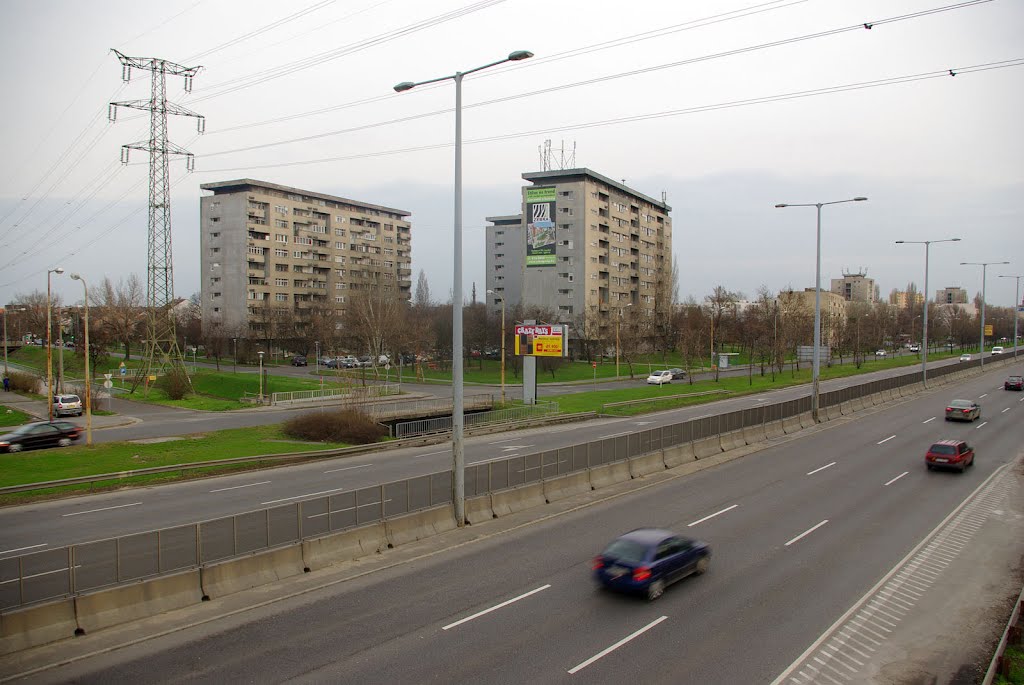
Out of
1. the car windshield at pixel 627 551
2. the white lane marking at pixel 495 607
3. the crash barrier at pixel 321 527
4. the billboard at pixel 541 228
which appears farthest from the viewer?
the billboard at pixel 541 228

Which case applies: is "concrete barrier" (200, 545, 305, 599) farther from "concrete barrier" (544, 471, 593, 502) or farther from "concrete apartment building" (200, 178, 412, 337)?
"concrete apartment building" (200, 178, 412, 337)

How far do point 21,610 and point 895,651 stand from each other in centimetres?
1484

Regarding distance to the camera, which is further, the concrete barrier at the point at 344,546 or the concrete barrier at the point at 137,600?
the concrete barrier at the point at 344,546

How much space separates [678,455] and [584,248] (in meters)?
78.0

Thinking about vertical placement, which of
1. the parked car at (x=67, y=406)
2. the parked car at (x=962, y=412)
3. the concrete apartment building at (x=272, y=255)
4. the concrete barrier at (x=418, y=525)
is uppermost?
the concrete apartment building at (x=272, y=255)

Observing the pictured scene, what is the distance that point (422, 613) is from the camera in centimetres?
1320

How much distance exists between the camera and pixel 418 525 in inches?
714

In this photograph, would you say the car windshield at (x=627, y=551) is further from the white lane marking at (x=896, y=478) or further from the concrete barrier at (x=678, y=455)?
the white lane marking at (x=896, y=478)

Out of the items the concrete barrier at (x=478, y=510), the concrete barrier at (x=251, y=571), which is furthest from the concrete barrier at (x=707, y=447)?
the concrete barrier at (x=251, y=571)

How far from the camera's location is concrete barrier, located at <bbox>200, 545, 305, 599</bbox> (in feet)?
45.4

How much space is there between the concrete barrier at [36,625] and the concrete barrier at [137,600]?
179mm

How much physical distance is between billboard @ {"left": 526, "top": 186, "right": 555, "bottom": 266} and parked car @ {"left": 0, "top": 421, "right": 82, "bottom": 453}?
6875 centimetres

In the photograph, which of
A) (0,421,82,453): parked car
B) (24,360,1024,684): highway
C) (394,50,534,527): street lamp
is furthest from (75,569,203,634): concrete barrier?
(0,421,82,453): parked car

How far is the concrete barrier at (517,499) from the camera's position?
67.4ft
